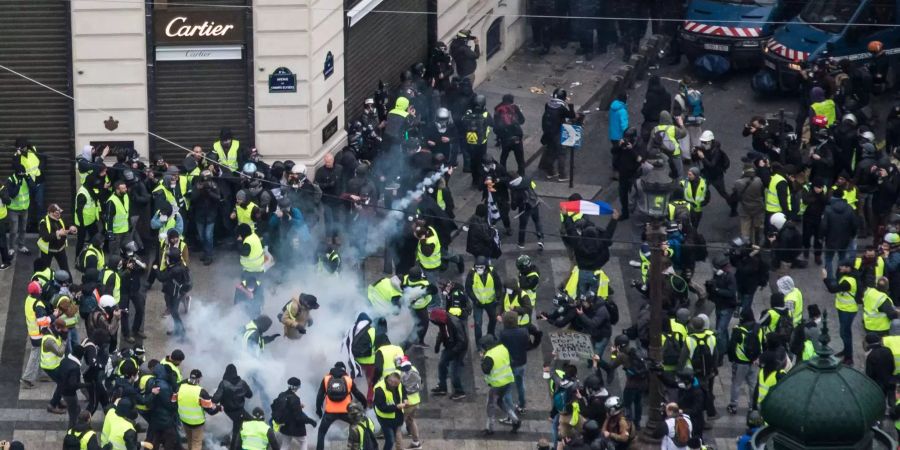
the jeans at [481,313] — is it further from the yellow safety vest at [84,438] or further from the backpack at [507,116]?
A: the yellow safety vest at [84,438]

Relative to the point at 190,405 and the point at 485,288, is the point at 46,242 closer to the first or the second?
the point at 190,405

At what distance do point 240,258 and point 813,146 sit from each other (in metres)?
9.10

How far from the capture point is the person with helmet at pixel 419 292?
934 inches

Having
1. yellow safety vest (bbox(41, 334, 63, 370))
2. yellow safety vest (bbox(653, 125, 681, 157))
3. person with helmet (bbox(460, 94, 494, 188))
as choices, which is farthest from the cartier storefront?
yellow safety vest (bbox(653, 125, 681, 157))

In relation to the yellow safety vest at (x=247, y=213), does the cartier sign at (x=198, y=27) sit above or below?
above

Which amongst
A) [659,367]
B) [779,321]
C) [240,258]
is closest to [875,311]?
[779,321]

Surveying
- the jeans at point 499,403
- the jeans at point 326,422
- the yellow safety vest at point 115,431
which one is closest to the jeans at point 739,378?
the jeans at point 499,403

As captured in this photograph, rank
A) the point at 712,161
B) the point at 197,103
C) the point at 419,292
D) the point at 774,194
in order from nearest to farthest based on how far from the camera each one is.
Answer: the point at 419,292 < the point at 774,194 < the point at 197,103 < the point at 712,161

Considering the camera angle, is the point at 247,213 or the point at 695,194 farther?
the point at 695,194

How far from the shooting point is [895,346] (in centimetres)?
2248

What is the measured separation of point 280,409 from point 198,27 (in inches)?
305

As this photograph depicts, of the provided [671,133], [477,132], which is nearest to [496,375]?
[477,132]

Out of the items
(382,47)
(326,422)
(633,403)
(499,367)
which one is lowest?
(633,403)

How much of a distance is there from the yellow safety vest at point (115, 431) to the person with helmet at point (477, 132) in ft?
31.2
